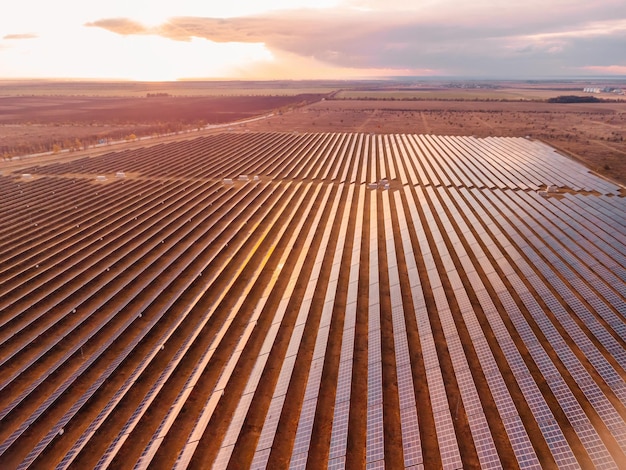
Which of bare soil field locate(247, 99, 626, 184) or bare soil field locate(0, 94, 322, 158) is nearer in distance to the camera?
bare soil field locate(247, 99, 626, 184)

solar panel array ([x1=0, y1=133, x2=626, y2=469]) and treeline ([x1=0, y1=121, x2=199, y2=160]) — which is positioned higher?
treeline ([x1=0, y1=121, x2=199, y2=160])

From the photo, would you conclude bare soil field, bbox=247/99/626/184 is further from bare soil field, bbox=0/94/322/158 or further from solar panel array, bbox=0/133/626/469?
solar panel array, bbox=0/133/626/469

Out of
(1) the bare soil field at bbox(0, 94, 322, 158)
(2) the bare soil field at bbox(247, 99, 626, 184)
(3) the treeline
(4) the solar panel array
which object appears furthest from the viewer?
(1) the bare soil field at bbox(0, 94, 322, 158)

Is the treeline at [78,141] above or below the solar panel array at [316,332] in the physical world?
above

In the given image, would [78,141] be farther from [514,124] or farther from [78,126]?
[514,124]

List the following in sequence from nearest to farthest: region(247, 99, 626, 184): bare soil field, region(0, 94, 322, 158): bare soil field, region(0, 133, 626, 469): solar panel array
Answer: region(0, 133, 626, 469): solar panel array
region(247, 99, 626, 184): bare soil field
region(0, 94, 322, 158): bare soil field

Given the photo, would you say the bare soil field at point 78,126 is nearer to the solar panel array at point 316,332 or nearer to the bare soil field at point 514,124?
the bare soil field at point 514,124

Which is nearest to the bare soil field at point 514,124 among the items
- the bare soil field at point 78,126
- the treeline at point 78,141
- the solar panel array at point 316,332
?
the treeline at point 78,141

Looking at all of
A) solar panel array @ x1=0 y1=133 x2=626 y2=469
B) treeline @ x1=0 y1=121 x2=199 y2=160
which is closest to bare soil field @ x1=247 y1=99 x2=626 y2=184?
treeline @ x1=0 y1=121 x2=199 y2=160

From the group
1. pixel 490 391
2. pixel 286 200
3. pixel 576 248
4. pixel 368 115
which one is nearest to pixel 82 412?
pixel 490 391
